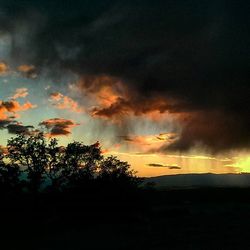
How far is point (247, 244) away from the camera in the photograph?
3403 cm

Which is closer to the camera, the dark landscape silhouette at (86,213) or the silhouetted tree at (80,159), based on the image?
the dark landscape silhouette at (86,213)

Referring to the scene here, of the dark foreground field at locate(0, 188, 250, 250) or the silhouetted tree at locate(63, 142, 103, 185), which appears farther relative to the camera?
the silhouetted tree at locate(63, 142, 103, 185)

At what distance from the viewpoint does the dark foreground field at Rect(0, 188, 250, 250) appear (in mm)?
37062

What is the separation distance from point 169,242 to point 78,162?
4004 centimetres

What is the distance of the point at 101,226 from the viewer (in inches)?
2046

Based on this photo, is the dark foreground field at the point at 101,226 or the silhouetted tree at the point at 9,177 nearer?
the dark foreground field at the point at 101,226

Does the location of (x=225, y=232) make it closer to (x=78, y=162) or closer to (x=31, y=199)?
(x=31, y=199)

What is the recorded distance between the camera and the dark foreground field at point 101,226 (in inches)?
1459

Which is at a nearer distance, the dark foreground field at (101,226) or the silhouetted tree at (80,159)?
the dark foreground field at (101,226)

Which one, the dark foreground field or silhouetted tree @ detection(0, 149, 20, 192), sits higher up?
silhouetted tree @ detection(0, 149, 20, 192)

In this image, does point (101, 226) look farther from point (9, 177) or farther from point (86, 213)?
point (9, 177)

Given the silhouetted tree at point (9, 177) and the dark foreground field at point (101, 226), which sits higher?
the silhouetted tree at point (9, 177)

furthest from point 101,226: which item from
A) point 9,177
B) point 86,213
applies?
point 9,177

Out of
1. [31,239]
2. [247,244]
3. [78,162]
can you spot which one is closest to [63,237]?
[31,239]
